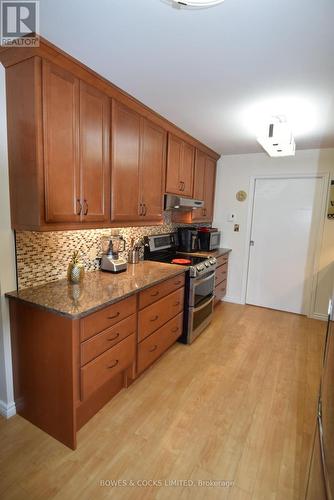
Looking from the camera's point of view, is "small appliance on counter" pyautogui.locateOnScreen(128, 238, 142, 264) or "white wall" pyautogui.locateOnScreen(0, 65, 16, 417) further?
"small appliance on counter" pyautogui.locateOnScreen(128, 238, 142, 264)

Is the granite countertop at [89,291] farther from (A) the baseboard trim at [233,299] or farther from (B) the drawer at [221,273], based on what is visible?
(A) the baseboard trim at [233,299]

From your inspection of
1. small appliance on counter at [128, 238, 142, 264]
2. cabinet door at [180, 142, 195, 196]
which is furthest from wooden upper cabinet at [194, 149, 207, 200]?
small appliance on counter at [128, 238, 142, 264]

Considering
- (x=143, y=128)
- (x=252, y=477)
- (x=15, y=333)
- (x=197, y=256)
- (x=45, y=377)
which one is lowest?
(x=252, y=477)

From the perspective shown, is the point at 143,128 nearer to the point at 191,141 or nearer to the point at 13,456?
the point at 191,141

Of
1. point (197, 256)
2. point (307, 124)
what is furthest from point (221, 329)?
point (307, 124)

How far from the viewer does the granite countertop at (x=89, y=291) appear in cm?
154

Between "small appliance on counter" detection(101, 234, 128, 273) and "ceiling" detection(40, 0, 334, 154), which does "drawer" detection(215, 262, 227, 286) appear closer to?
"small appliance on counter" detection(101, 234, 128, 273)

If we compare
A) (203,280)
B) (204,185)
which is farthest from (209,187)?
(203,280)

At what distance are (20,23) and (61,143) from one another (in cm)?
58

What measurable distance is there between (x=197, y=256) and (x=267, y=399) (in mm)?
1691

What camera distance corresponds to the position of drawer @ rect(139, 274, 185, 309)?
2099 millimetres

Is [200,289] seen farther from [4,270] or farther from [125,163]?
[4,270]

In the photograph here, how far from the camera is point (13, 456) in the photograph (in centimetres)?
155

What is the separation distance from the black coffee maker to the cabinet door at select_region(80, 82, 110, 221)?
1698mm
